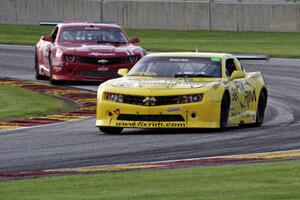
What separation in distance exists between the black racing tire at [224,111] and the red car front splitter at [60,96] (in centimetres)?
316

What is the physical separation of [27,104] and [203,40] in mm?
23598

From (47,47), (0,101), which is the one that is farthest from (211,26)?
(0,101)

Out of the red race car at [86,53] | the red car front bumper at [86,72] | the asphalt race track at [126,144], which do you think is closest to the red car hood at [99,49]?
the red race car at [86,53]

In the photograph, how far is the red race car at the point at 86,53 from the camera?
88.4ft

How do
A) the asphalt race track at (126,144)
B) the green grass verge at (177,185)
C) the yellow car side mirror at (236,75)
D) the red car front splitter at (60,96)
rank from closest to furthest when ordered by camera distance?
the green grass verge at (177,185) → the asphalt race track at (126,144) → the yellow car side mirror at (236,75) → the red car front splitter at (60,96)

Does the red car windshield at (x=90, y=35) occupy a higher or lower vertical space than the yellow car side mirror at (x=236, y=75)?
lower

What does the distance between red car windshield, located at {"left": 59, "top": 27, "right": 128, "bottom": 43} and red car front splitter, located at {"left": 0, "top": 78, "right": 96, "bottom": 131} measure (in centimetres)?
122

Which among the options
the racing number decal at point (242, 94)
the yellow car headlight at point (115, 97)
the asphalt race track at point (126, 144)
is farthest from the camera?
the racing number decal at point (242, 94)

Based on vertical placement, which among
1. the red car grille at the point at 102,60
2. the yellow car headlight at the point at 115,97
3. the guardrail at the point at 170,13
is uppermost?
the yellow car headlight at the point at 115,97

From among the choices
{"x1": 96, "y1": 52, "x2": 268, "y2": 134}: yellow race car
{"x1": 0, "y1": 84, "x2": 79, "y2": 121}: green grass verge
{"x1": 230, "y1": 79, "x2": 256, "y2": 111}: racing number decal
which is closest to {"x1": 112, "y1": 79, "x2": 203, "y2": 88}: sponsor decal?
{"x1": 96, "y1": 52, "x2": 268, "y2": 134}: yellow race car

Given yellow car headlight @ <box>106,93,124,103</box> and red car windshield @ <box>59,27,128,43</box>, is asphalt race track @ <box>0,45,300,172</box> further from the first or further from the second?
red car windshield @ <box>59,27,128,43</box>

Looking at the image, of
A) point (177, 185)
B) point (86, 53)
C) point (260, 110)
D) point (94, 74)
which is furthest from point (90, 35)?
point (177, 185)

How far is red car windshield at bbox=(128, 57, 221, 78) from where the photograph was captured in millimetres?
18250

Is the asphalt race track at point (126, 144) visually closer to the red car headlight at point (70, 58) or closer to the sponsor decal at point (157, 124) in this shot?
the sponsor decal at point (157, 124)
